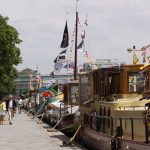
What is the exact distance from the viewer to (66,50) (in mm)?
41906

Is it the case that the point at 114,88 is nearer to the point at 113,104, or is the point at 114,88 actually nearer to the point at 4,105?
the point at 113,104

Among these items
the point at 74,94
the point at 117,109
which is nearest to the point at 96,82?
the point at 117,109

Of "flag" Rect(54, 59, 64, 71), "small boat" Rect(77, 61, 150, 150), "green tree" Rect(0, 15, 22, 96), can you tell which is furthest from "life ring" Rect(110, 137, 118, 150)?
"green tree" Rect(0, 15, 22, 96)

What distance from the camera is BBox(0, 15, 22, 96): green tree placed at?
2281 inches

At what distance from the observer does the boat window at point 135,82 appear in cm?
1720

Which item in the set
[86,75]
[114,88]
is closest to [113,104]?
[114,88]

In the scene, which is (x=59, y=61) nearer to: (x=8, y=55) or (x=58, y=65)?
(x=58, y=65)

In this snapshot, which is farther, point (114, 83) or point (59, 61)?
point (59, 61)

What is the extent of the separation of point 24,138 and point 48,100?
1716cm

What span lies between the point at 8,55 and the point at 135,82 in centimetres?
4269

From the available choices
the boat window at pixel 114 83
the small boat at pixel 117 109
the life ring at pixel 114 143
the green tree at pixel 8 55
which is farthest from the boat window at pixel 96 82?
the green tree at pixel 8 55

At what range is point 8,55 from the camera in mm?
59219

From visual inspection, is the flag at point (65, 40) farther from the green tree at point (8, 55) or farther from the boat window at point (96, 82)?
the boat window at point (96, 82)

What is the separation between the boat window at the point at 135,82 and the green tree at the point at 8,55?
134 feet
